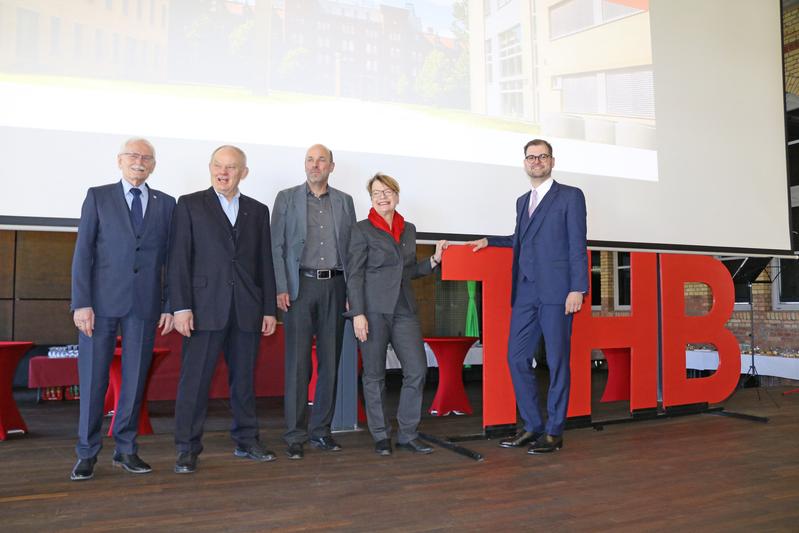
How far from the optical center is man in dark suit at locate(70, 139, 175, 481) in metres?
2.62

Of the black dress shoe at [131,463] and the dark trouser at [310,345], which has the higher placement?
the dark trouser at [310,345]

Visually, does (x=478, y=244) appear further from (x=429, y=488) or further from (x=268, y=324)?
(x=429, y=488)

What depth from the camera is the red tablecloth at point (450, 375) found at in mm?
4645

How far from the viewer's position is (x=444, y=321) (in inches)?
357

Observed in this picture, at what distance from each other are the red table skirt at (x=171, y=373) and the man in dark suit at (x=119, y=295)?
228 cm

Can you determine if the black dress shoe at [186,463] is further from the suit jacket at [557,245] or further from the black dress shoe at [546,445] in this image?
the suit jacket at [557,245]

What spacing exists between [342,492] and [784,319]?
23.6 feet

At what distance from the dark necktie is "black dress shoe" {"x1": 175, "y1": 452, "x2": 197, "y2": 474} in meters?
1.06

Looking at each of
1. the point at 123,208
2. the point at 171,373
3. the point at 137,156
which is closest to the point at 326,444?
the point at 123,208

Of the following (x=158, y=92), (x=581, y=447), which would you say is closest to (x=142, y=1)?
(x=158, y=92)

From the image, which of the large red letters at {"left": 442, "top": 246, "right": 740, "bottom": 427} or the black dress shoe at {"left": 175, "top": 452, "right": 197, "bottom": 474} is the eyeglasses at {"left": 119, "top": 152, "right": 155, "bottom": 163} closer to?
the black dress shoe at {"left": 175, "top": 452, "right": 197, "bottom": 474}

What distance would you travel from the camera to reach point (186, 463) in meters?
Answer: 2.76

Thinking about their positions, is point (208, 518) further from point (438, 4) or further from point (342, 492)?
point (438, 4)

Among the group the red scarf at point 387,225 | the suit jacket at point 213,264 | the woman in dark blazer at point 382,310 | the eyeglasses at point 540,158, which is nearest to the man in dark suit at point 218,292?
the suit jacket at point 213,264
